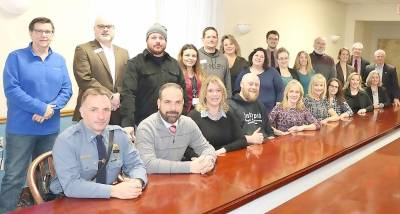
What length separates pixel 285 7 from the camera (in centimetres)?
661

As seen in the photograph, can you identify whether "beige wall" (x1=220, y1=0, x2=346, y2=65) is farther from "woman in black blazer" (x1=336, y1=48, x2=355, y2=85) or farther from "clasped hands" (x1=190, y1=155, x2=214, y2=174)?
"clasped hands" (x1=190, y1=155, x2=214, y2=174)

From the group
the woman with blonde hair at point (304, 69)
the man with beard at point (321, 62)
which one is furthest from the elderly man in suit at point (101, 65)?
the man with beard at point (321, 62)

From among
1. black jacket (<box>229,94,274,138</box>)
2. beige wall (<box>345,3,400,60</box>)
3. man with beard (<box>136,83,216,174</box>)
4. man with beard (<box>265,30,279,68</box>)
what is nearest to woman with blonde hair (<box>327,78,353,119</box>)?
man with beard (<box>265,30,279,68</box>)

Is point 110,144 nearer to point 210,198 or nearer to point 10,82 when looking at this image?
point 210,198

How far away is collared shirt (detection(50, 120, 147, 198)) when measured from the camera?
1563 millimetres

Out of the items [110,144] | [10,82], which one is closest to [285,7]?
[10,82]

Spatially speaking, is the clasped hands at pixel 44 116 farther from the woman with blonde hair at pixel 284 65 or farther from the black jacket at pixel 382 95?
the black jacket at pixel 382 95

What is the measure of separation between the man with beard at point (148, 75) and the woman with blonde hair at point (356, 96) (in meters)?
2.48

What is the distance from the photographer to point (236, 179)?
6.13 feet

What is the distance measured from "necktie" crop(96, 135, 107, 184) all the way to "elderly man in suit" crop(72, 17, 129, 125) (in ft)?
3.64

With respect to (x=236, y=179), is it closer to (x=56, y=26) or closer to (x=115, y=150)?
(x=115, y=150)

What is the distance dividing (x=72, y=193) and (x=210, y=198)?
A: 1.71 ft

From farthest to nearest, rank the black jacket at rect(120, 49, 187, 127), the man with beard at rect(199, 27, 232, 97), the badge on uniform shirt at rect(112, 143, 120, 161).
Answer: the man with beard at rect(199, 27, 232, 97), the black jacket at rect(120, 49, 187, 127), the badge on uniform shirt at rect(112, 143, 120, 161)

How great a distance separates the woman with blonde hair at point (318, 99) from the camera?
3.79m
